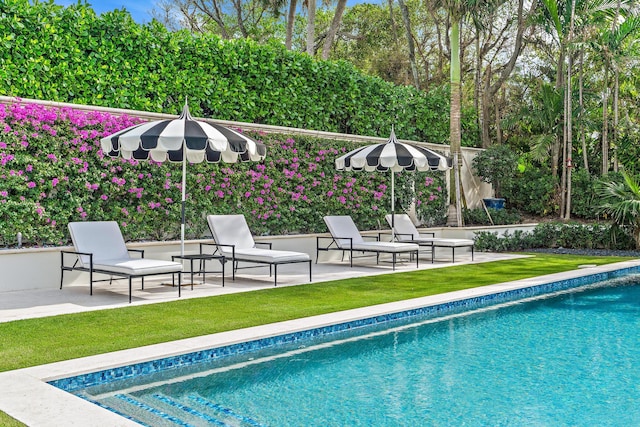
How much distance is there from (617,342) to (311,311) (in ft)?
11.4

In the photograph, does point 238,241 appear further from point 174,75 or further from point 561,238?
point 561,238

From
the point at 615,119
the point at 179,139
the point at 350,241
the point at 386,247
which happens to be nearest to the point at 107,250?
the point at 179,139

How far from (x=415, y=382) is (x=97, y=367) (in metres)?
2.71

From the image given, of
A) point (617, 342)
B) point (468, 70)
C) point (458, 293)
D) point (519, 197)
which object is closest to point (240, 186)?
point (458, 293)

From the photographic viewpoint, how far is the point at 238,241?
11852 millimetres

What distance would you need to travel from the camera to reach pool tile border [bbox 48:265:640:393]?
5.43 m

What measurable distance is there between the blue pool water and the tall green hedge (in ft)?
23.1

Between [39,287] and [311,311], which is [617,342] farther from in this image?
[39,287]

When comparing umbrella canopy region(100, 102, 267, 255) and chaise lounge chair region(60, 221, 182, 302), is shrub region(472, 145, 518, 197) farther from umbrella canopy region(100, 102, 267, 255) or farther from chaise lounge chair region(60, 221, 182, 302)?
chaise lounge chair region(60, 221, 182, 302)

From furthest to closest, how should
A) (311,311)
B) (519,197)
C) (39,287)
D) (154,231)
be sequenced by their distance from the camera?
1. (519,197)
2. (154,231)
3. (39,287)
4. (311,311)

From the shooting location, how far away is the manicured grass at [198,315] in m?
6.25

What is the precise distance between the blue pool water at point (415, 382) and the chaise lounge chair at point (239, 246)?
3142 millimetres

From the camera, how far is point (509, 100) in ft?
82.6

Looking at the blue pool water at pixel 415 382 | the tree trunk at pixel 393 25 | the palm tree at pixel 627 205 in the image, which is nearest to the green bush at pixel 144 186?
the palm tree at pixel 627 205
